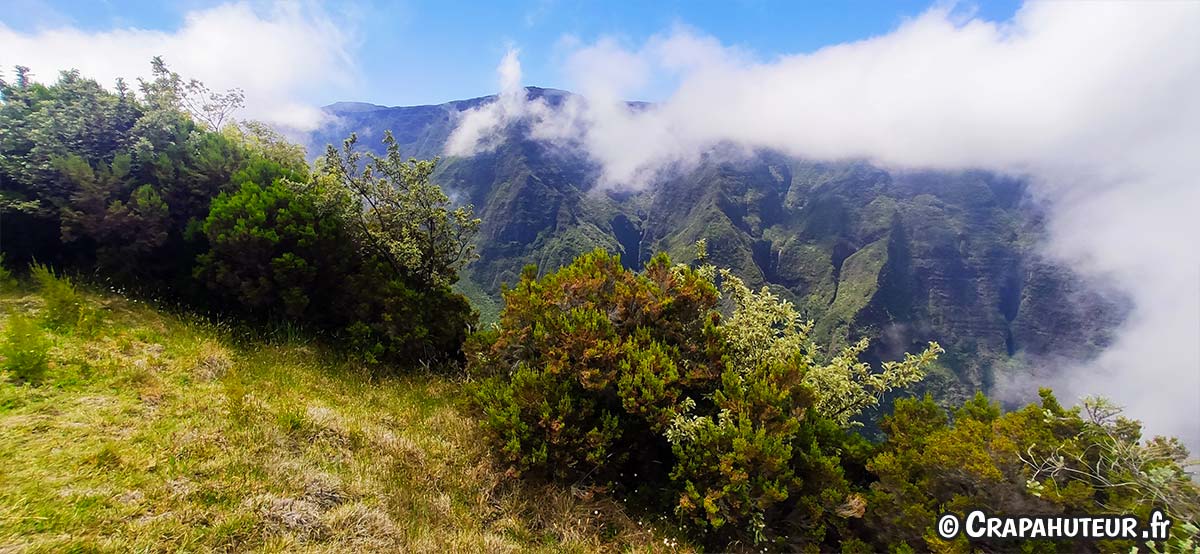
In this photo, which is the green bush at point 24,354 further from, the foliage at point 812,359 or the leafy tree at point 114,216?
the foliage at point 812,359

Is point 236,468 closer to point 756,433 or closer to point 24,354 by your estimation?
point 24,354

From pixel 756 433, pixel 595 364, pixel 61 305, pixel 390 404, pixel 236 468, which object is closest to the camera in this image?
pixel 236 468

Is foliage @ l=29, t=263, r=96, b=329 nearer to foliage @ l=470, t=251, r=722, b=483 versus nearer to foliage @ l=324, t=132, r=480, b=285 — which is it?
foliage @ l=324, t=132, r=480, b=285

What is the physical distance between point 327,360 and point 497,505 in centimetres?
641

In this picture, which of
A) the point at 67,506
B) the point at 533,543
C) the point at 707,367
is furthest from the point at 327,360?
the point at 707,367

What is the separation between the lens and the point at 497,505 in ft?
22.6

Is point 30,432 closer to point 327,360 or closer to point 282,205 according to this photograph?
point 327,360

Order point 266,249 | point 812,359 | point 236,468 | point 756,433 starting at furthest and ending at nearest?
point 266,249, point 812,359, point 756,433, point 236,468

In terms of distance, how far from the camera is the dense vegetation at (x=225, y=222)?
11023mm

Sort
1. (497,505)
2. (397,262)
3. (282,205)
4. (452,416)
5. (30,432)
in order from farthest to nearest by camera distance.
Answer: (397,262) → (282,205) → (452,416) → (497,505) → (30,432)

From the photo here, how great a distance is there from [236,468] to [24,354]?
4.14 m

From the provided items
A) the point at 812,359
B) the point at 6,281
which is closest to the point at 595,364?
the point at 812,359

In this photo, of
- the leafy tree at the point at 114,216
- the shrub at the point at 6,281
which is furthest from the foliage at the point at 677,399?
the shrub at the point at 6,281

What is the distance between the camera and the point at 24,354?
6883 millimetres
